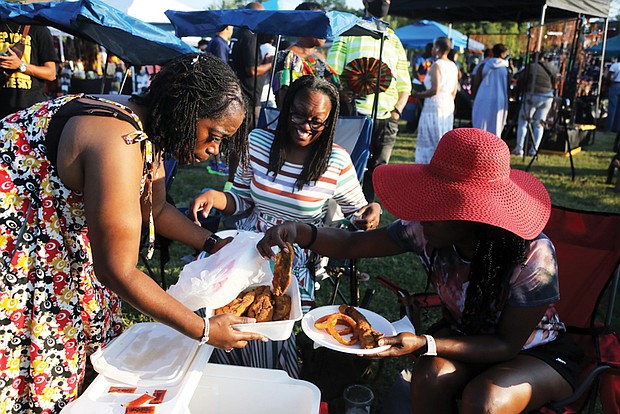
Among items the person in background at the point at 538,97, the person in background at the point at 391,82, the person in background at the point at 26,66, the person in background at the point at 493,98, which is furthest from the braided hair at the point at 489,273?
the person in background at the point at 538,97

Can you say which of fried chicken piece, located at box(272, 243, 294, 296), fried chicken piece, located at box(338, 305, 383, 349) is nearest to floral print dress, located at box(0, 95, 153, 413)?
fried chicken piece, located at box(272, 243, 294, 296)

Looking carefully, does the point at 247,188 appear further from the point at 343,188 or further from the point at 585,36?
the point at 585,36

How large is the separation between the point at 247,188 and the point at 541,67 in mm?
8359

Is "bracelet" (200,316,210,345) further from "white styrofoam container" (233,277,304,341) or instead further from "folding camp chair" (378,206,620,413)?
"folding camp chair" (378,206,620,413)

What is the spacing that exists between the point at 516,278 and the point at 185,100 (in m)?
1.39

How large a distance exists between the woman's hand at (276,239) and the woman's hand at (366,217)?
1.92 ft

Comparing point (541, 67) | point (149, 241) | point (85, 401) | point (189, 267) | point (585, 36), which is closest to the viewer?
point (85, 401)

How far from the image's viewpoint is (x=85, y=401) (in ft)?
5.29

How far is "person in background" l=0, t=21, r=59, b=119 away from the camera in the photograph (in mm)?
4484

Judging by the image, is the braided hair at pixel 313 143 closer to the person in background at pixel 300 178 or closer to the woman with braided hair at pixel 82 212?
the person in background at pixel 300 178

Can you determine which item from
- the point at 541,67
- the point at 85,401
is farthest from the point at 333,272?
the point at 541,67

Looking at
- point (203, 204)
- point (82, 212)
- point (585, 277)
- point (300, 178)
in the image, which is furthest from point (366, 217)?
point (82, 212)

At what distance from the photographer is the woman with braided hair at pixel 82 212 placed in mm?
1478

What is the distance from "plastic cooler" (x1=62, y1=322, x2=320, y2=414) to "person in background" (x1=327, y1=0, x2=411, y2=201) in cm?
323
